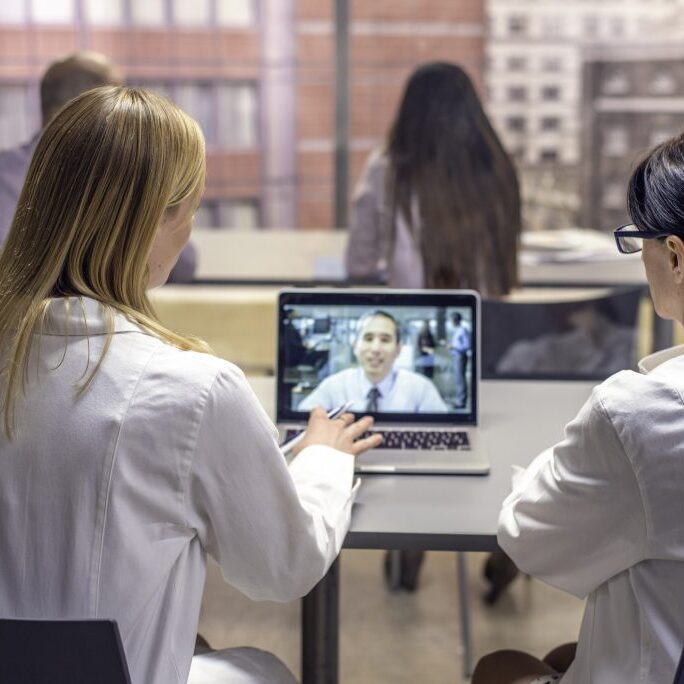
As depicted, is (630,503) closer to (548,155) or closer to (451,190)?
(451,190)

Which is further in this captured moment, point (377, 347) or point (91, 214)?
point (377, 347)

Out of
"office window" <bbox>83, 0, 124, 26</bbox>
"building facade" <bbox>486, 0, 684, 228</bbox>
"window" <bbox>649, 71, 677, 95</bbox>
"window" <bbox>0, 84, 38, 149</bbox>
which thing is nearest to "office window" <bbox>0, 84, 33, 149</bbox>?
"window" <bbox>0, 84, 38, 149</bbox>

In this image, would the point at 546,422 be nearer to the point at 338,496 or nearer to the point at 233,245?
the point at 338,496

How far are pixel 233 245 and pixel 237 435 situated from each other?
321cm

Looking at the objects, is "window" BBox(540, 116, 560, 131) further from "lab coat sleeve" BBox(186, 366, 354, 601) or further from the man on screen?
"lab coat sleeve" BBox(186, 366, 354, 601)

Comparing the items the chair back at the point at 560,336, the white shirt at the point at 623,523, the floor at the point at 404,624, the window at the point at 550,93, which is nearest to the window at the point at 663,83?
the window at the point at 550,93

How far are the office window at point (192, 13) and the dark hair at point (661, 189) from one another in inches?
128

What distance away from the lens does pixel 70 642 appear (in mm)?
1137

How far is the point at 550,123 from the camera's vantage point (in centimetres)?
430

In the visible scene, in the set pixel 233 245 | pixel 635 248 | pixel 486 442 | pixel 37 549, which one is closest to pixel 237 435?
pixel 37 549

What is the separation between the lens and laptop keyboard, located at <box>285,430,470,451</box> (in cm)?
180

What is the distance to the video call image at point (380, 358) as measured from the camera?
185cm

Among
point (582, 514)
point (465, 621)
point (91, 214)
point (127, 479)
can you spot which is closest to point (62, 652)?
point (127, 479)

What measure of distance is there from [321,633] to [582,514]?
638 mm
